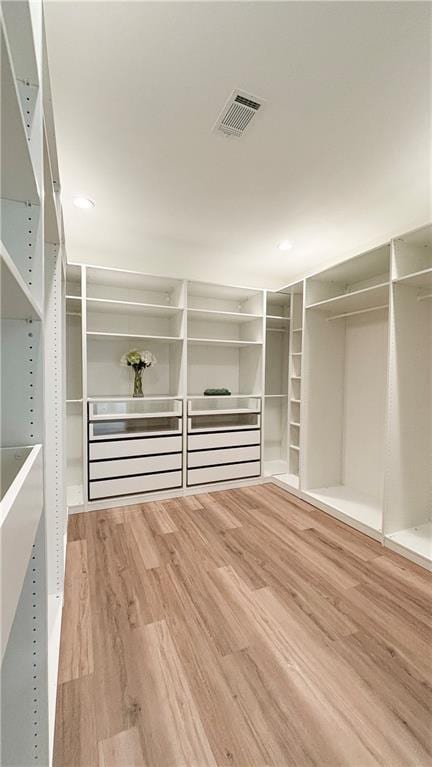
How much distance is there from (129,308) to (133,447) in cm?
134

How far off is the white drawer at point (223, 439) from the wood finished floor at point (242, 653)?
3.17 feet

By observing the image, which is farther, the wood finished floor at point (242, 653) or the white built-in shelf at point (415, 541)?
the white built-in shelf at point (415, 541)

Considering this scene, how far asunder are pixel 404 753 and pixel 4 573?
4.64 ft

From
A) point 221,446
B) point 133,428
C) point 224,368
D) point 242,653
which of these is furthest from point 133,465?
point 242,653

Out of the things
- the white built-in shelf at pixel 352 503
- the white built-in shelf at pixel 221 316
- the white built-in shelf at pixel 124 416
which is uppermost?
the white built-in shelf at pixel 221 316

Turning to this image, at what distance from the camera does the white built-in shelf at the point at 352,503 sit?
8.14 feet

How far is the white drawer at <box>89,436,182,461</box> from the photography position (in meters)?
2.74

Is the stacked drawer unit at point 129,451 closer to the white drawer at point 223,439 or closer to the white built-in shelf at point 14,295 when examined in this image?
the white drawer at point 223,439

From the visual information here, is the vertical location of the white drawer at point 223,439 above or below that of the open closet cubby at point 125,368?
below

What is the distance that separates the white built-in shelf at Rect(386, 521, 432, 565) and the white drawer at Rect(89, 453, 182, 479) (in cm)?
189

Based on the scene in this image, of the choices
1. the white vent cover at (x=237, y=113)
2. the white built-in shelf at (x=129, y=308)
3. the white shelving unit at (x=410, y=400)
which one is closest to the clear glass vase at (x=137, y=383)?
the white built-in shelf at (x=129, y=308)

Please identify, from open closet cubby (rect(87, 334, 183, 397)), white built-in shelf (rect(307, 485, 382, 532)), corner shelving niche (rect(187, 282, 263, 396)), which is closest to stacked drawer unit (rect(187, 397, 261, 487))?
corner shelving niche (rect(187, 282, 263, 396))

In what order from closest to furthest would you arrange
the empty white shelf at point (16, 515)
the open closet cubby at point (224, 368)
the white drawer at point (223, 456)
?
1. the empty white shelf at point (16, 515)
2. the white drawer at point (223, 456)
3. the open closet cubby at point (224, 368)

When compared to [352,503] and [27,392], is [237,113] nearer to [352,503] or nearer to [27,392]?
[27,392]
